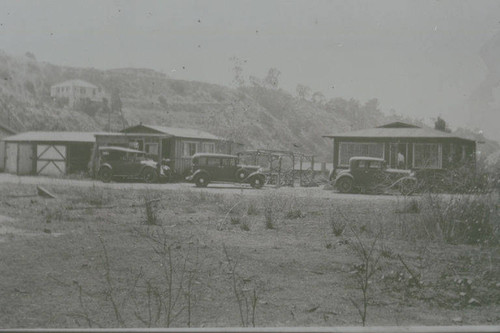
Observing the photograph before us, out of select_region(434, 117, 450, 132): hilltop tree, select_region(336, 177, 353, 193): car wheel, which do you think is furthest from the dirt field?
select_region(434, 117, 450, 132): hilltop tree

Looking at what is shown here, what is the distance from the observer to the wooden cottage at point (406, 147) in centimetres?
2895

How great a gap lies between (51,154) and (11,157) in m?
3.18

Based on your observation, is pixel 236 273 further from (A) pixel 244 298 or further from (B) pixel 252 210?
(B) pixel 252 210

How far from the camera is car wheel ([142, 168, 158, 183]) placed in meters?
27.7

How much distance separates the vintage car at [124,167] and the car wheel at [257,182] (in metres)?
5.11

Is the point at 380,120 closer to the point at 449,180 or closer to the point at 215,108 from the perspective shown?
the point at 215,108

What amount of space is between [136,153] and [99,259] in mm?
21614

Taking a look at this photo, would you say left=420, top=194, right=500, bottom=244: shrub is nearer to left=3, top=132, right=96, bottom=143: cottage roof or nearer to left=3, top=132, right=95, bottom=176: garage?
left=3, top=132, right=95, bottom=176: garage

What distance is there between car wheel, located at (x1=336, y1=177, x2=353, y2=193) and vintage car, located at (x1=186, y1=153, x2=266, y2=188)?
12.3 ft

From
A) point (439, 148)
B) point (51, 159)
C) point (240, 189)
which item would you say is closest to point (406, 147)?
point (439, 148)

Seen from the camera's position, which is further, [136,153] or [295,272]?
[136,153]

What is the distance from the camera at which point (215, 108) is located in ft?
294

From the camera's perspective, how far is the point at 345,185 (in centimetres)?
2430

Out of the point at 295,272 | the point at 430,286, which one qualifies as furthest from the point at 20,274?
the point at 430,286
